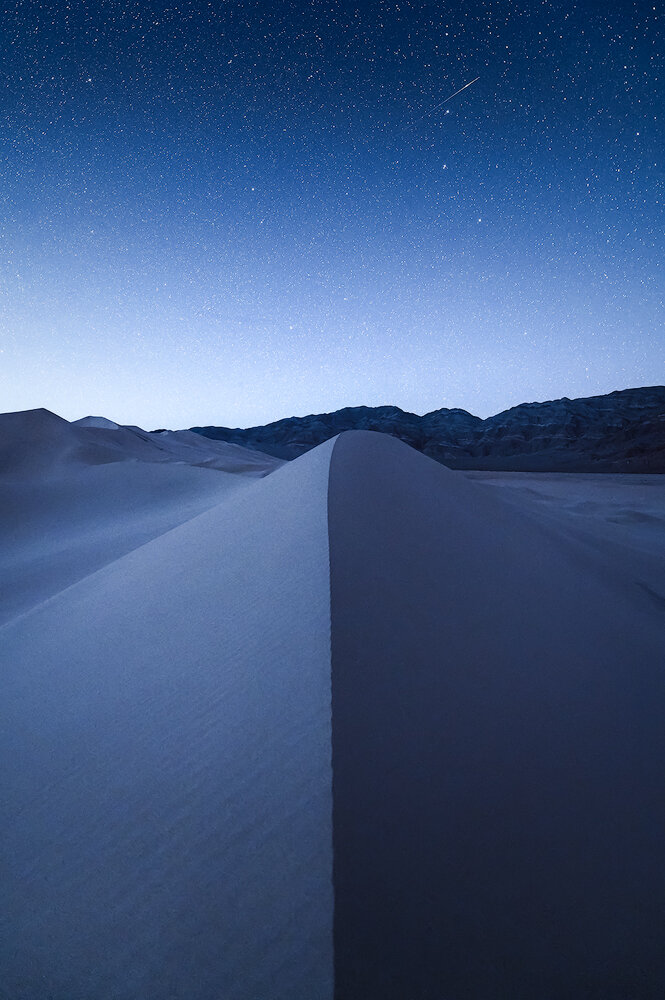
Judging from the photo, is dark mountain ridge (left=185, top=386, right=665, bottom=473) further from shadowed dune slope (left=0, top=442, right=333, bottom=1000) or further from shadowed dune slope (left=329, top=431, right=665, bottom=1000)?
shadowed dune slope (left=0, top=442, right=333, bottom=1000)

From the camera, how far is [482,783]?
88cm

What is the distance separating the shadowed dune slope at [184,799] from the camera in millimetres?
684

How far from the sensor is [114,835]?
0.91 m

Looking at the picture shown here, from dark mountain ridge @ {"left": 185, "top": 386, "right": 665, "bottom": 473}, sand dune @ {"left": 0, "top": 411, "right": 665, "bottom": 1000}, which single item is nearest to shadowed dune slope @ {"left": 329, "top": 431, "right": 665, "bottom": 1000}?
sand dune @ {"left": 0, "top": 411, "right": 665, "bottom": 1000}

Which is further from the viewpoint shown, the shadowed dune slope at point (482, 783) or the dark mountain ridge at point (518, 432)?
A: the dark mountain ridge at point (518, 432)

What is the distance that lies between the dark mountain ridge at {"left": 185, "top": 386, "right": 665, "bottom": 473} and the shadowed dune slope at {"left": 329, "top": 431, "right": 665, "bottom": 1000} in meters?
25.4

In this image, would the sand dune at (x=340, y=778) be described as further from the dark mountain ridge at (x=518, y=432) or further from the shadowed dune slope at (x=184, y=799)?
the dark mountain ridge at (x=518, y=432)

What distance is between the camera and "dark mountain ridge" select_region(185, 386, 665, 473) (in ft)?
92.2

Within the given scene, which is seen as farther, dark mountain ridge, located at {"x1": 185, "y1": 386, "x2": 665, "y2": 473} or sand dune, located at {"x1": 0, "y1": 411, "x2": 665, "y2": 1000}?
dark mountain ridge, located at {"x1": 185, "y1": 386, "x2": 665, "y2": 473}

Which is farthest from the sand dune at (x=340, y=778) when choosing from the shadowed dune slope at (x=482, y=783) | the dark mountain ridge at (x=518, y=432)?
the dark mountain ridge at (x=518, y=432)

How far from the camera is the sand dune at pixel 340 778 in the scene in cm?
68

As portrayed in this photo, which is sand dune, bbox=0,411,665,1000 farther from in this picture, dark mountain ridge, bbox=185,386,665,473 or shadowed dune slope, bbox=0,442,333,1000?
dark mountain ridge, bbox=185,386,665,473

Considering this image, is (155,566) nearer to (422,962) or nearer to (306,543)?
(306,543)

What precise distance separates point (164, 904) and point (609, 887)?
0.75 metres
